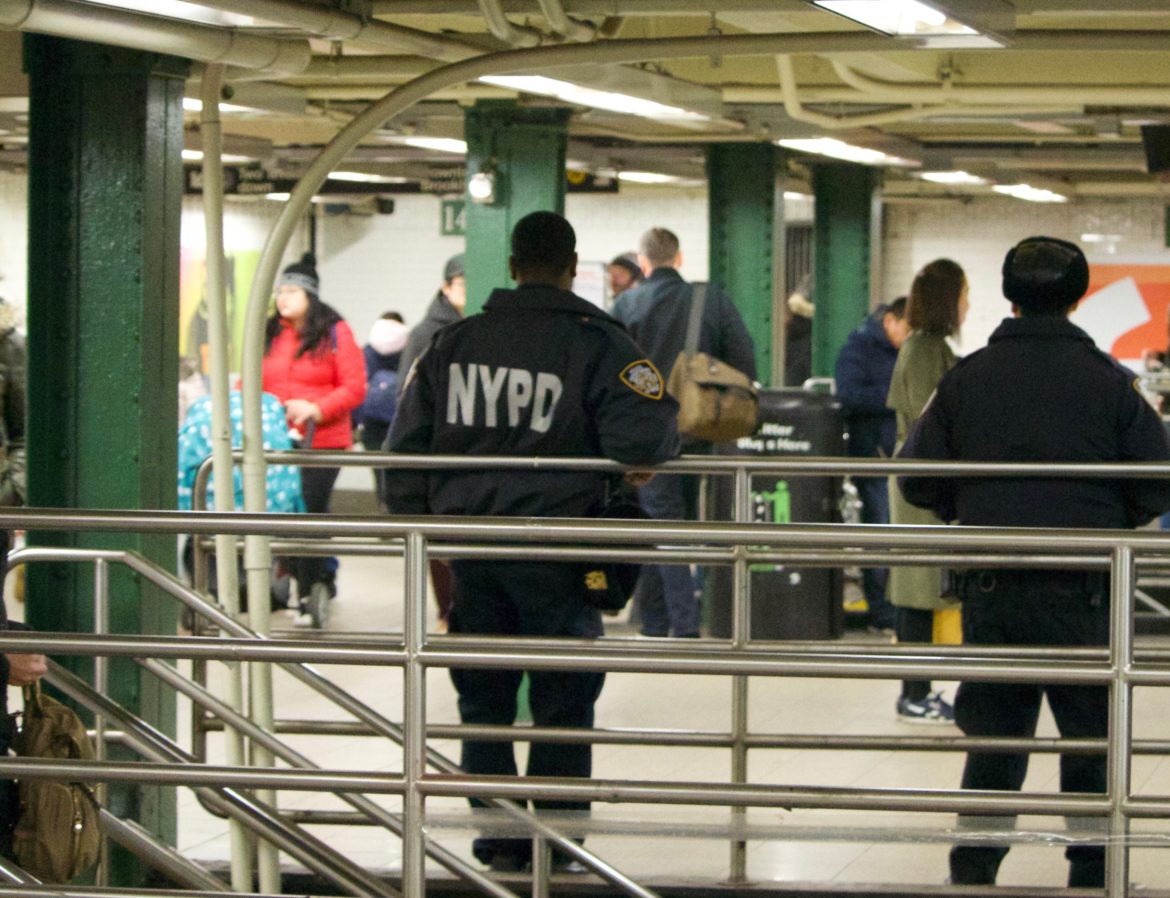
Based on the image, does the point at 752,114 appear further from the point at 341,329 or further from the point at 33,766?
the point at 33,766

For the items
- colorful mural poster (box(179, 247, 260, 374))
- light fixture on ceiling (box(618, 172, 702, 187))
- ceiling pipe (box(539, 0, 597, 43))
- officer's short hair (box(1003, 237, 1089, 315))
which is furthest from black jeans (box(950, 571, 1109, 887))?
colorful mural poster (box(179, 247, 260, 374))

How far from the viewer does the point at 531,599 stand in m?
4.87

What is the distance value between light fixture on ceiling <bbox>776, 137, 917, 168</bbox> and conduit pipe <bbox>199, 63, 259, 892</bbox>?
14.8 feet

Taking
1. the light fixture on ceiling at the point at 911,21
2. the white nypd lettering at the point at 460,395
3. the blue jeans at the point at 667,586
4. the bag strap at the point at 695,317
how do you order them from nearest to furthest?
the light fixture on ceiling at the point at 911,21 < the white nypd lettering at the point at 460,395 < the bag strap at the point at 695,317 < the blue jeans at the point at 667,586

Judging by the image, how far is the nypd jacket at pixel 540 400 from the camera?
4867 mm

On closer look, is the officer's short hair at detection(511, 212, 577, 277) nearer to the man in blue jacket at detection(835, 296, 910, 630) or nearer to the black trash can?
the black trash can

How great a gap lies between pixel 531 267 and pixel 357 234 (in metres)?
11.7

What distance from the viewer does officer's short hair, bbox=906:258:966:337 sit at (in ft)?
23.2

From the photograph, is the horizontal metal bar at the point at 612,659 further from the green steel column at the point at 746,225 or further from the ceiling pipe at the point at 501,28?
the green steel column at the point at 746,225

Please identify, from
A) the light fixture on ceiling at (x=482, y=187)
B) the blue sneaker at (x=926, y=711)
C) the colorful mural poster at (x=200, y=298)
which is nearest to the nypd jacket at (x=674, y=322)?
the light fixture on ceiling at (x=482, y=187)

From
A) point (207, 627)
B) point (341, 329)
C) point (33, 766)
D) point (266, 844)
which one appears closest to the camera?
point (33, 766)

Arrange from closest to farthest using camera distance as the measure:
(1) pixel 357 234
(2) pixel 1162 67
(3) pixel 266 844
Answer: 1. (3) pixel 266 844
2. (2) pixel 1162 67
3. (1) pixel 357 234

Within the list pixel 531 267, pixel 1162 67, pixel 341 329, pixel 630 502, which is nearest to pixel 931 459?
pixel 630 502

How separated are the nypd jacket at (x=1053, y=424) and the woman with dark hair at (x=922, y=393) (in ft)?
6.61
